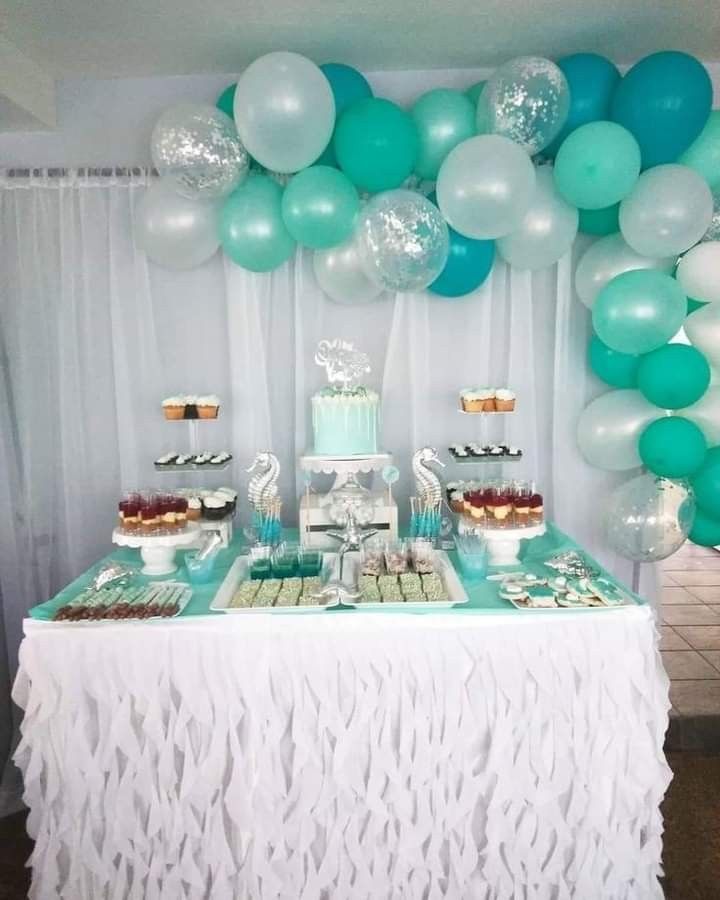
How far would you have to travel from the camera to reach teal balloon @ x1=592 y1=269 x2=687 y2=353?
1984 millimetres

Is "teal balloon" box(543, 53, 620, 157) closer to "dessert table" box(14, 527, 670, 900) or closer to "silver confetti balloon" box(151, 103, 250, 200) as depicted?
"silver confetti balloon" box(151, 103, 250, 200)

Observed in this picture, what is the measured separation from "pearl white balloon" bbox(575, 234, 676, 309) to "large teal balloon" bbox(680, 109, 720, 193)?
0.89ft

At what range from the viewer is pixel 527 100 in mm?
1929

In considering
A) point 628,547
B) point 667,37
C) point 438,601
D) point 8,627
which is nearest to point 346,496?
point 438,601

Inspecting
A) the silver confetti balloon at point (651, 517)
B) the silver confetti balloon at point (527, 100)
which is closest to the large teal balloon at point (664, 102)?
the silver confetti balloon at point (527, 100)

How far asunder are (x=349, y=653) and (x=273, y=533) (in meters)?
0.62

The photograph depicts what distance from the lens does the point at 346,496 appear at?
2195 millimetres

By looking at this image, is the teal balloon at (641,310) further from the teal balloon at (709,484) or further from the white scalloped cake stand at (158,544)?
the white scalloped cake stand at (158,544)

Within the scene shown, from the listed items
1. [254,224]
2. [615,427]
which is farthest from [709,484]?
[254,224]

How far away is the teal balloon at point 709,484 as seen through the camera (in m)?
2.11

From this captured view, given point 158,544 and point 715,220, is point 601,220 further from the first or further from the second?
point 158,544

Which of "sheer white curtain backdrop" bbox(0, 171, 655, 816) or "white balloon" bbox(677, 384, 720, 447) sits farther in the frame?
"sheer white curtain backdrop" bbox(0, 171, 655, 816)

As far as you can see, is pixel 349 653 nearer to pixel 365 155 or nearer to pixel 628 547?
pixel 628 547

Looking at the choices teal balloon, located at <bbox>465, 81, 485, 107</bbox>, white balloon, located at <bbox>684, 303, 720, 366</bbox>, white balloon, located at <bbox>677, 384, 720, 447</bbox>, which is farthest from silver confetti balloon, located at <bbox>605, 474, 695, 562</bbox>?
teal balloon, located at <bbox>465, 81, 485, 107</bbox>
